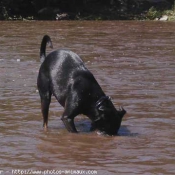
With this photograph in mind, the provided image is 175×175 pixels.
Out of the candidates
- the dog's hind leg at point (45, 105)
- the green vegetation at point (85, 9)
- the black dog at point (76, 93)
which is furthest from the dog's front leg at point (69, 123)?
the green vegetation at point (85, 9)

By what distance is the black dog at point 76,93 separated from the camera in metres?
7.57

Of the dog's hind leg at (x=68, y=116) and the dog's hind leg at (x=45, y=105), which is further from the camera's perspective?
the dog's hind leg at (x=45, y=105)

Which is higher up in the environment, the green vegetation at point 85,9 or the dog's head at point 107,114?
the dog's head at point 107,114

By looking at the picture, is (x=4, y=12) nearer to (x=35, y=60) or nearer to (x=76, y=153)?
(x=35, y=60)

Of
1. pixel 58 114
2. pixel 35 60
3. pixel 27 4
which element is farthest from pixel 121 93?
pixel 27 4

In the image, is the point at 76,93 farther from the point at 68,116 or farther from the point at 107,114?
the point at 107,114

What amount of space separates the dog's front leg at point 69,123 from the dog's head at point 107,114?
0.97 ft

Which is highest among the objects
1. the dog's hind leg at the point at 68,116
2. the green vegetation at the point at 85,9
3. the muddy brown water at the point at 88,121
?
the dog's hind leg at the point at 68,116

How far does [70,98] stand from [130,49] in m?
10.1

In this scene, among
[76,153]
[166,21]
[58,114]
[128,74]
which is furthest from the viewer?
[166,21]

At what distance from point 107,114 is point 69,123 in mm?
504

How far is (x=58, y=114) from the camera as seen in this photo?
29.5 feet

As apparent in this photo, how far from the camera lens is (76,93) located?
24.9ft

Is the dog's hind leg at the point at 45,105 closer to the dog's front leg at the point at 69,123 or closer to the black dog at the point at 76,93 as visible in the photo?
the black dog at the point at 76,93
